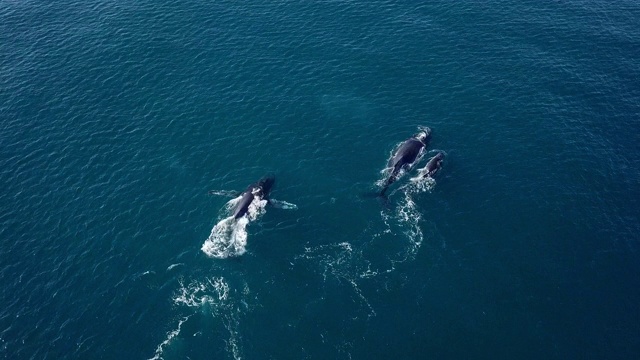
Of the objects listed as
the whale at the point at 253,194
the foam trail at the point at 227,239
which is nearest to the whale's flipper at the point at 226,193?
the whale at the point at 253,194

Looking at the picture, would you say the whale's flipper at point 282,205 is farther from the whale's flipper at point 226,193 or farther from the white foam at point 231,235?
the whale's flipper at point 226,193

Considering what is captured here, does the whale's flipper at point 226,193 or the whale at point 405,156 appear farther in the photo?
the whale at point 405,156

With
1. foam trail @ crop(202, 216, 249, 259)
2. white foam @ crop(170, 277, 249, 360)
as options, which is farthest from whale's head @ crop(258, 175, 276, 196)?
white foam @ crop(170, 277, 249, 360)

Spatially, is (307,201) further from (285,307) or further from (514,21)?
(514,21)

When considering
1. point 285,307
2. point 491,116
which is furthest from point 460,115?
point 285,307

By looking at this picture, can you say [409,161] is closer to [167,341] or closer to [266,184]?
[266,184]

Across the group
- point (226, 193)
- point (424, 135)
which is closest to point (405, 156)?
point (424, 135)
